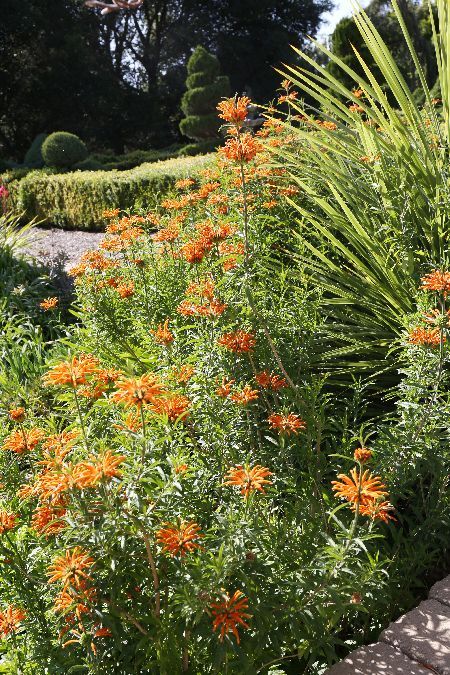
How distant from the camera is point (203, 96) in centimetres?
1739

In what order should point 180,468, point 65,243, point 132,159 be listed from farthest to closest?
1. point 132,159
2. point 65,243
3. point 180,468

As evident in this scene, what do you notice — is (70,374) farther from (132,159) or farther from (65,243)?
(132,159)

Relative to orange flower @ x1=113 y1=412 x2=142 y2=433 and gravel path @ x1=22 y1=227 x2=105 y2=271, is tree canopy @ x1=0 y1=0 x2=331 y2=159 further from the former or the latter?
orange flower @ x1=113 y1=412 x2=142 y2=433

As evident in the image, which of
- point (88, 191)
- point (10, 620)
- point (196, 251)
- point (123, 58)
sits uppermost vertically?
point (123, 58)

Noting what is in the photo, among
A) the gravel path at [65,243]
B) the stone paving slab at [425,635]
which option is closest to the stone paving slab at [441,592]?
the stone paving slab at [425,635]

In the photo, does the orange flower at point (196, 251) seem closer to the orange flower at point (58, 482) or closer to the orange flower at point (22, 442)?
the orange flower at point (22, 442)

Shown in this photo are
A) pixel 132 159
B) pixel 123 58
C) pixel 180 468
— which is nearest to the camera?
pixel 180 468

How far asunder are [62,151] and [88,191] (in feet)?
16.0

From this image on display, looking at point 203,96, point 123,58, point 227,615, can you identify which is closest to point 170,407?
point 227,615

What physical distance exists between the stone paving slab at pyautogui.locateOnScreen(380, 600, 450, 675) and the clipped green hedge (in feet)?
23.8

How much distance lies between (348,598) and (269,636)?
188 millimetres

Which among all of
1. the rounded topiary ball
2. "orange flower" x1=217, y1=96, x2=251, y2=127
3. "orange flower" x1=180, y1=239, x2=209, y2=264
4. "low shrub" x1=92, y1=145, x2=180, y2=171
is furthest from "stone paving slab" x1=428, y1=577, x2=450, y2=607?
the rounded topiary ball

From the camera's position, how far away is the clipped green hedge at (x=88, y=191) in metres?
9.17

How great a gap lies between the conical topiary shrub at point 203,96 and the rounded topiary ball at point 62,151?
3.97 meters
